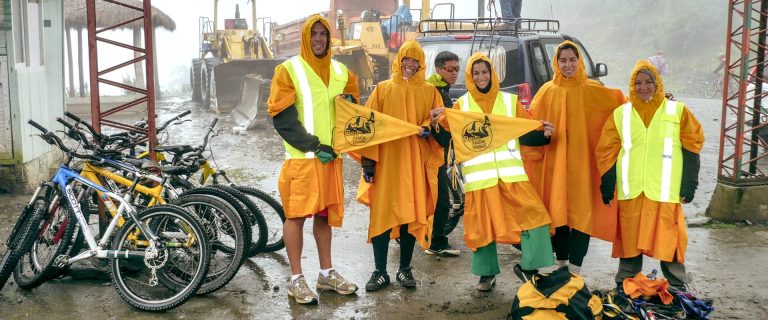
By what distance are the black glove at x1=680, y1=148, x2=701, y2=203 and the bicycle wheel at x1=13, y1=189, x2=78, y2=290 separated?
4.06 m

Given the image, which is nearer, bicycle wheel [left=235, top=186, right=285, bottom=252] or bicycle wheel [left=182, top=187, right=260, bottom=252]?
bicycle wheel [left=182, top=187, right=260, bottom=252]

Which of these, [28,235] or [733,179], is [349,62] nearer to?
[733,179]

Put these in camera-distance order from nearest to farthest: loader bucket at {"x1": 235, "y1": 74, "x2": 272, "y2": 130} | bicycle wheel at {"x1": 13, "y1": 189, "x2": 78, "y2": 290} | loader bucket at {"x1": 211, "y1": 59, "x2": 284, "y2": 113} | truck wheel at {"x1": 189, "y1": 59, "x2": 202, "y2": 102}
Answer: bicycle wheel at {"x1": 13, "y1": 189, "x2": 78, "y2": 290}, loader bucket at {"x1": 235, "y1": 74, "x2": 272, "y2": 130}, loader bucket at {"x1": 211, "y1": 59, "x2": 284, "y2": 113}, truck wheel at {"x1": 189, "y1": 59, "x2": 202, "y2": 102}

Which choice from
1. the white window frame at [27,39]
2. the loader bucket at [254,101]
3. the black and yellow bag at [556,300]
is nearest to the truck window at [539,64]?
the black and yellow bag at [556,300]

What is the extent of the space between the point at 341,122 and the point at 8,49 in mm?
5393

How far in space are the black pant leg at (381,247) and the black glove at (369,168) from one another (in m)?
0.41

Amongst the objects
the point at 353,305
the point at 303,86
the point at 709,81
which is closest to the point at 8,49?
the point at 303,86

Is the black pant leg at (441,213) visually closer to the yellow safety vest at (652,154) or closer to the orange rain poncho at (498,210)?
the orange rain poncho at (498,210)

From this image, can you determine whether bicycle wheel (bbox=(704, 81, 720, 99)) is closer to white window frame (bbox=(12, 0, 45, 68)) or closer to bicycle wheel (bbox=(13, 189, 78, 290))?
white window frame (bbox=(12, 0, 45, 68))

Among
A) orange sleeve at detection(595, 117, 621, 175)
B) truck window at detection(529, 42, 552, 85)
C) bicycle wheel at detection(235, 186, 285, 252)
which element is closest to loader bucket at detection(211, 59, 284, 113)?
truck window at detection(529, 42, 552, 85)

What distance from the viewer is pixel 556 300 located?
4.67 meters

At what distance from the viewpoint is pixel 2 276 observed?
544 centimetres

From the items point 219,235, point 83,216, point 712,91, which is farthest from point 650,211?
point 712,91

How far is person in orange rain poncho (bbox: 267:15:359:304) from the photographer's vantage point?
17.1ft
